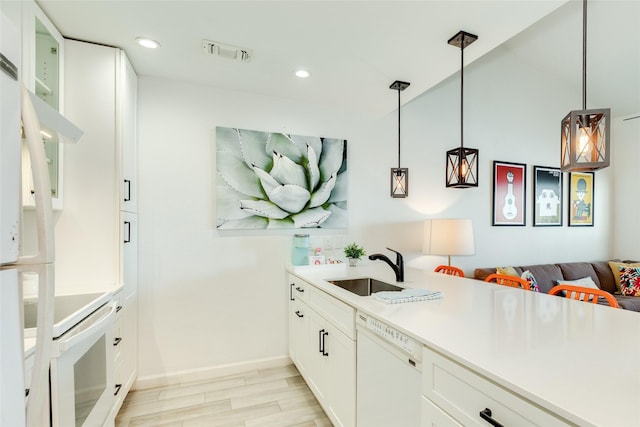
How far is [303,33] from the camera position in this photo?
196 centimetres

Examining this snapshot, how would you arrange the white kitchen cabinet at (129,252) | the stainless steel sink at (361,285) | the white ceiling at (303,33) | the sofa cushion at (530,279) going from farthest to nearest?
the sofa cushion at (530,279) < the stainless steel sink at (361,285) < the white kitchen cabinet at (129,252) < the white ceiling at (303,33)

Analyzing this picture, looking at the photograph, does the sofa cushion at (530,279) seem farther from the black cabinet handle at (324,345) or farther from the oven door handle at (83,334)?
the oven door handle at (83,334)

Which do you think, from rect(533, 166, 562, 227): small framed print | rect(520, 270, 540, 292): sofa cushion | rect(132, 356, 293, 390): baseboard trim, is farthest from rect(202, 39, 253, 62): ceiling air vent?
A: rect(533, 166, 562, 227): small framed print

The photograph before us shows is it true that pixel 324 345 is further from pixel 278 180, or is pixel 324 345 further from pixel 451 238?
pixel 451 238

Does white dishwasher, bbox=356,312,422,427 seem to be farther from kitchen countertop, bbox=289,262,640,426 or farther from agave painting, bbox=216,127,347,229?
agave painting, bbox=216,127,347,229

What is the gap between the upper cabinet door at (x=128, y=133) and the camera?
6.87ft

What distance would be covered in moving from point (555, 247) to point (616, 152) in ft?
6.29

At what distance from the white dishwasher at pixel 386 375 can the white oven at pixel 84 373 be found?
4.22ft

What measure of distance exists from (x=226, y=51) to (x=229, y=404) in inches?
101

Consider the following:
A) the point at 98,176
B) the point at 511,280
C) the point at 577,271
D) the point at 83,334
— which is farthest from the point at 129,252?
the point at 577,271

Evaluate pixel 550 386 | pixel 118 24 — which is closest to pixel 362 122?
pixel 118 24

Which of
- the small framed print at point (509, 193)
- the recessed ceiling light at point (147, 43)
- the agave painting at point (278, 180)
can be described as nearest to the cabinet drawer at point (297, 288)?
the agave painting at point (278, 180)

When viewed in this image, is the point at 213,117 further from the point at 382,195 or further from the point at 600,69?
the point at 600,69

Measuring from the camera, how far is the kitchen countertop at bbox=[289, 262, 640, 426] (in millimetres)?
699
